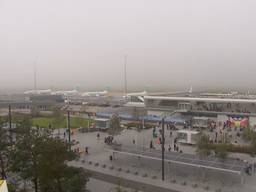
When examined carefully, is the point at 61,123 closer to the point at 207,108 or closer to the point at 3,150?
the point at 207,108

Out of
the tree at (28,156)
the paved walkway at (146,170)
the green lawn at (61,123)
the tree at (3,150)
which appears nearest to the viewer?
the tree at (28,156)

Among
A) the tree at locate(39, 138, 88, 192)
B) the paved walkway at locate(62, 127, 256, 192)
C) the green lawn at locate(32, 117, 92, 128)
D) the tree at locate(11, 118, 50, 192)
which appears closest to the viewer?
the tree at locate(39, 138, 88, 192)

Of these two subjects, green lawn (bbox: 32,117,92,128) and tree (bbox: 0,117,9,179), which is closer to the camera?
tree (bbox: 0,117,9,179)

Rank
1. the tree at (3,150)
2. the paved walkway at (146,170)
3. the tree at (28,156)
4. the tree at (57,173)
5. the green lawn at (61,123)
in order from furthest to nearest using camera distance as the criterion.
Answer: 1. the green lawn at (61,123)
2. the paved walkway at (146,170)
3. the tree at (3,150)
4. the tree at (28,156)
5. the tree at (57,173)

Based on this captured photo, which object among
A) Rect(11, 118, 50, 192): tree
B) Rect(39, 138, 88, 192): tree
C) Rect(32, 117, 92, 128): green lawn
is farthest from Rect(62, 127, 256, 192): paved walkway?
Rect(32, 117, 92, 128): green lawn

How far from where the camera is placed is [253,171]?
17.9 metres

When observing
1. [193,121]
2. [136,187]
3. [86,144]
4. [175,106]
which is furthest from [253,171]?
[175,106]

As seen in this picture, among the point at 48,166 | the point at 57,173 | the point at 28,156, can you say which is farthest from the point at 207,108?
the point at 48,166

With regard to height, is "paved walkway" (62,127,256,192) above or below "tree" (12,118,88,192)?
below

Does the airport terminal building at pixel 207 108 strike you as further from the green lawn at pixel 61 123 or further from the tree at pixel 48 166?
the tree at pixel 48 166

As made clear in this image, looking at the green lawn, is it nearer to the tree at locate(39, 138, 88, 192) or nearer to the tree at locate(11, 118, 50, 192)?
the tree at locate(11, 118, 50, 192)

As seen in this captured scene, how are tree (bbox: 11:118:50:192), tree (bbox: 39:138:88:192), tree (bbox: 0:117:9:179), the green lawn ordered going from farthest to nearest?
1. the green lawn
2. tree (bbox: 0:117:9:179)
3. tree (bbox: 11:118:50:192)
4. tree (bbox: 39:138:88:192)

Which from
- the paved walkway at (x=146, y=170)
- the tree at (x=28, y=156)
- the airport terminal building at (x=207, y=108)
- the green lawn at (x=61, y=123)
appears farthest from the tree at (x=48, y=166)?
the airport terminal building at (x=207, y=108)

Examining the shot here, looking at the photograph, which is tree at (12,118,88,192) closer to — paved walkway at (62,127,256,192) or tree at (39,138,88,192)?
tree at (39,138,88,192)
